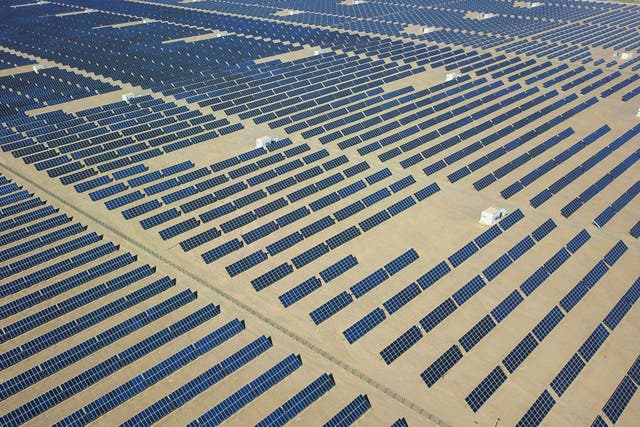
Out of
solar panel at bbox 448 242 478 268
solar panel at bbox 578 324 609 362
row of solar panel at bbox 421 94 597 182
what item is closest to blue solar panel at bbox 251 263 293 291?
solar panel at bbox 448 242 478 268

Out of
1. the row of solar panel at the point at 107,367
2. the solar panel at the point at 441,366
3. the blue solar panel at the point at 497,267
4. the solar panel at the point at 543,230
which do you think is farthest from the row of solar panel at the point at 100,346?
the solar panel at the point at 543,230

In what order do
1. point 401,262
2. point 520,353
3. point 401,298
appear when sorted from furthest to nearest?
point 401,262, point 401,298, point 520,353

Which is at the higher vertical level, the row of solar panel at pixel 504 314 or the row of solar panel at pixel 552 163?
the row of solar panel at pixel 552 163

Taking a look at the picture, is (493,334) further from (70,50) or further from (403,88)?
(70,50)

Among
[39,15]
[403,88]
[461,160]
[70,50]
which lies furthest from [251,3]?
[461,160]

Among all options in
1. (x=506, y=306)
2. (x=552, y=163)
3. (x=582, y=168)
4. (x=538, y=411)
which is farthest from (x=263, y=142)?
(x=538, y=411)

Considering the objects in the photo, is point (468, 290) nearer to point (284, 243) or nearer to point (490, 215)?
point (490, 215)

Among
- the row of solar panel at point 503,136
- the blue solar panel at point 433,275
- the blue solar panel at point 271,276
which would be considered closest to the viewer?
the blue solar panel at point 271,276

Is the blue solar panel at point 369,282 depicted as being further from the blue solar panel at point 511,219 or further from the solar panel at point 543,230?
the solar panel at point 543,230
